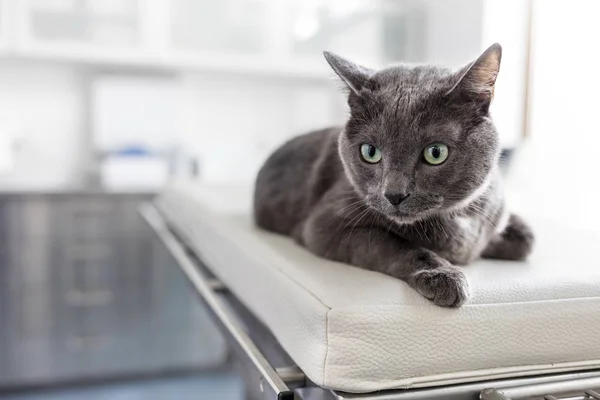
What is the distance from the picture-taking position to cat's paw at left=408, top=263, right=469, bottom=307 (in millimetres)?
797

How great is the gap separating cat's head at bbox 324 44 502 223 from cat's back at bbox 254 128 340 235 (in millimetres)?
288

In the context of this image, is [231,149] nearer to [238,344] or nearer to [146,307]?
[146,307]

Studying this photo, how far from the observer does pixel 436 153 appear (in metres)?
0.88

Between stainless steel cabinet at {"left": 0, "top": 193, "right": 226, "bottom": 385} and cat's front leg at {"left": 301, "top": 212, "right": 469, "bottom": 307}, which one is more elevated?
cat's front leg at {"left": 301, "top": 212, "right": 469, "bottom": 307}

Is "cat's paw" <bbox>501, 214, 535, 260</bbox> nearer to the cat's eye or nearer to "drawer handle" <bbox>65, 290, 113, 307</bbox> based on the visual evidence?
the cat's eye

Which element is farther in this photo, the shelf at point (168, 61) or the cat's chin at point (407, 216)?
the shelf at point (168, 61)

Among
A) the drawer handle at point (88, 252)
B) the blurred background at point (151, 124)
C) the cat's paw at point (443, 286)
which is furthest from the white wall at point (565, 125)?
the drawer handle at point (88, 252)

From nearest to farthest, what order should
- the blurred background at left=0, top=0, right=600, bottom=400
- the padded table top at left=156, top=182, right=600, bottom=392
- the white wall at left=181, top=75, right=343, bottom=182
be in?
the padded table top at left=156, top=182, right=600, bottom=392
the blurred background at left=0, top=0, right=600, bottom=400
the white wall at left=181, top=75, right=343, bottom=182

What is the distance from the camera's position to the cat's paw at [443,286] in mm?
797

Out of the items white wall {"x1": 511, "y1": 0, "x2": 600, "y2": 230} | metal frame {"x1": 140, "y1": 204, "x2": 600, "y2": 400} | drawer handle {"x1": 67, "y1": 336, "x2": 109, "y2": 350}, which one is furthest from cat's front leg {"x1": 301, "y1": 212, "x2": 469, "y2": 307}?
drawer handle {"x1": 67, "y1": 336, "x2": 109, "y2": 350}

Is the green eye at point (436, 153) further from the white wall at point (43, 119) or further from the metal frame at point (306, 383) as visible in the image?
the white wall at point (43, 119)

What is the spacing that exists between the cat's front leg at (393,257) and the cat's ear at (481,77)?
0.76 ft

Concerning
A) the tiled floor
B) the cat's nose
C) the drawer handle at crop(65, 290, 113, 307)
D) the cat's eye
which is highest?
the cat's eye

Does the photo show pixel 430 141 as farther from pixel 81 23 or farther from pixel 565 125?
pixel 81 23
